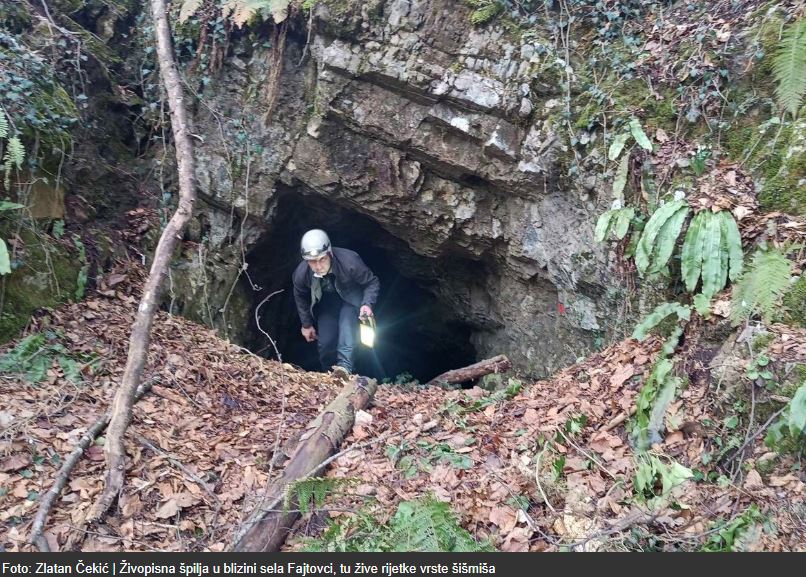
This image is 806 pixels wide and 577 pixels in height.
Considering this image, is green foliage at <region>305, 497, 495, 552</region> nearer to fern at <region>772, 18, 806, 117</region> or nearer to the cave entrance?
fern at <region>772, 18, 806, 117</region>

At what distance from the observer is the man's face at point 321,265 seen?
251 inches

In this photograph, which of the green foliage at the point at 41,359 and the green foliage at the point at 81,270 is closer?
the green foliage at the point at 41,359

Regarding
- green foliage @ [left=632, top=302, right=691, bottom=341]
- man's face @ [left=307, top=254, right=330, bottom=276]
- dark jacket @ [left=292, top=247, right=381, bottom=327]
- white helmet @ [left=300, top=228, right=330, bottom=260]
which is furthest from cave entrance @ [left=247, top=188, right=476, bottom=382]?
green foliage @ [left=632, top=302, right=691, bottom=341]

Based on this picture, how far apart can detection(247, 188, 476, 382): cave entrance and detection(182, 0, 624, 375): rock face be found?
0.32 metres

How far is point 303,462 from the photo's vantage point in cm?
381

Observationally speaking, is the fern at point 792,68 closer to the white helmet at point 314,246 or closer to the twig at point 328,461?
the twig at point 328,461

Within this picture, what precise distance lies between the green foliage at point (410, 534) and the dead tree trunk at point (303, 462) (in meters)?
0.29

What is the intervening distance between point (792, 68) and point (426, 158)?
3.74 metres

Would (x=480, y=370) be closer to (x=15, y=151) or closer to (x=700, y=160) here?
(x=700, y=160)

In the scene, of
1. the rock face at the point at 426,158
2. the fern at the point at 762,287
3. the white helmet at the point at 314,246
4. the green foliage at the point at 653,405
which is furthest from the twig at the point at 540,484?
the white helmet at the point at 314,246

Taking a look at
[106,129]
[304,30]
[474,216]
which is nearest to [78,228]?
[106,129]

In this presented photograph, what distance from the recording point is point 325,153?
697 cm

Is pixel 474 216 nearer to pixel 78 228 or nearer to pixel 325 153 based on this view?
pixel 325 153

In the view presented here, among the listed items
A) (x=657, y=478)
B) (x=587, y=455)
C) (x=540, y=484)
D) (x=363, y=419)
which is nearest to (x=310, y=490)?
(x=363, y=419)
